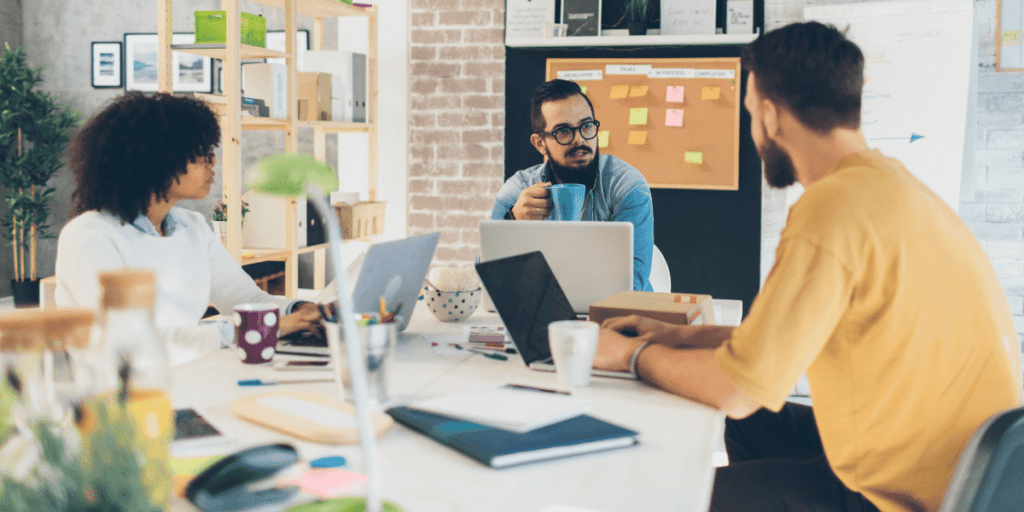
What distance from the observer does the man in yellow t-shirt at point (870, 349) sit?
1.11 meters

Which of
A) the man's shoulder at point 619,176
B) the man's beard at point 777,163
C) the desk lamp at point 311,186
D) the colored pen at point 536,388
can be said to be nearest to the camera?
the desk lamp at point 311,186

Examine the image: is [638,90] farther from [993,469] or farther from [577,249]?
[993,469]

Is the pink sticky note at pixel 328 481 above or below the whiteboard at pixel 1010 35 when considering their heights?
below

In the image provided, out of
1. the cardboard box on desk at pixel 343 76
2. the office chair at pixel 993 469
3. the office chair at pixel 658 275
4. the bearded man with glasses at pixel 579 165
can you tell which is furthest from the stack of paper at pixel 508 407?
the cardboard box on desk at pixel 343 76

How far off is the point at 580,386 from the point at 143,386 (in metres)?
0.81

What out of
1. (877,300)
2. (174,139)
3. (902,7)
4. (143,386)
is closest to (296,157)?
(143,386)

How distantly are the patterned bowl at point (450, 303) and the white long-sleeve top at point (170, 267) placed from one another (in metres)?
0.39

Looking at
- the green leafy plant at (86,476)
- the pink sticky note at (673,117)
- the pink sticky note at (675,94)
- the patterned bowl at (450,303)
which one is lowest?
the patterned bowl at (450,303)

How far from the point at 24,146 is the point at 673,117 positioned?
5.00 metres

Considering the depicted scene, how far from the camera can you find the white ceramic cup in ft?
A: 4.09

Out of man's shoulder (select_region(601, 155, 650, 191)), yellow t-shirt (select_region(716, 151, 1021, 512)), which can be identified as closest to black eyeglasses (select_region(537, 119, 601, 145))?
man's shoulder (select_region(601, 155, 650, 191))

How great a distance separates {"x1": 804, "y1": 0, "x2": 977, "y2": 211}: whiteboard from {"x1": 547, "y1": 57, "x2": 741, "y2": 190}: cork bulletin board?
0.59 metres

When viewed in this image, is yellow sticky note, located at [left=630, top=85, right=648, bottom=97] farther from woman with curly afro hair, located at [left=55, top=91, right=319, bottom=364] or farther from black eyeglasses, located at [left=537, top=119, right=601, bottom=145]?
woman with curly afro hair, located at [left=55, top=91, right=319, bottom=364]

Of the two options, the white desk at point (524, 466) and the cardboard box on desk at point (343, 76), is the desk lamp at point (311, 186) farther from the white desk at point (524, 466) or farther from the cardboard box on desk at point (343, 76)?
the cardboard box on desk at point (343, 76)
